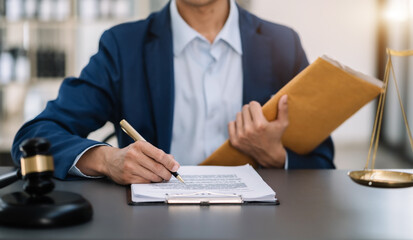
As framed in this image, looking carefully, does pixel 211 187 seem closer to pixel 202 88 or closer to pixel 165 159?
pixel 165 159

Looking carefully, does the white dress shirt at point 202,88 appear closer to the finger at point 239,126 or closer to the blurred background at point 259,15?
the finger at point 239,126

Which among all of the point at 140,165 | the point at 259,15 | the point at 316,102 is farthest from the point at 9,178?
the point at 259,15

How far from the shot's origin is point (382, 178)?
1024 mm

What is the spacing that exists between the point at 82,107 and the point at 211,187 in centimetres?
62

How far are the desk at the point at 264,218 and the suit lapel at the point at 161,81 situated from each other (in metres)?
0.54

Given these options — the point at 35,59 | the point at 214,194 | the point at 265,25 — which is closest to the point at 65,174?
the point at 214,194

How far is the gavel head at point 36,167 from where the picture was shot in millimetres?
774

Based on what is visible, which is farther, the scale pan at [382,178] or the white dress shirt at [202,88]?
the white dress shirt at [202,88]

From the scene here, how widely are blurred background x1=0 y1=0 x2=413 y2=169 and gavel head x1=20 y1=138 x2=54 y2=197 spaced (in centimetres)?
334

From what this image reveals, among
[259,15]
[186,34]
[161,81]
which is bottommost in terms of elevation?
[161,81]

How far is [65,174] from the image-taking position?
1096mm

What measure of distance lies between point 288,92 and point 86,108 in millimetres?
571

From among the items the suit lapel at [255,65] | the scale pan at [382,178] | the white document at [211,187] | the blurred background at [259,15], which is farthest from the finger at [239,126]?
the blurred background at [259,15]

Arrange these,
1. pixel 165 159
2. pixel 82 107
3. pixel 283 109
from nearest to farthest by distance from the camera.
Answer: pixel 165 159
pixel 283 109
pixel 82 107
